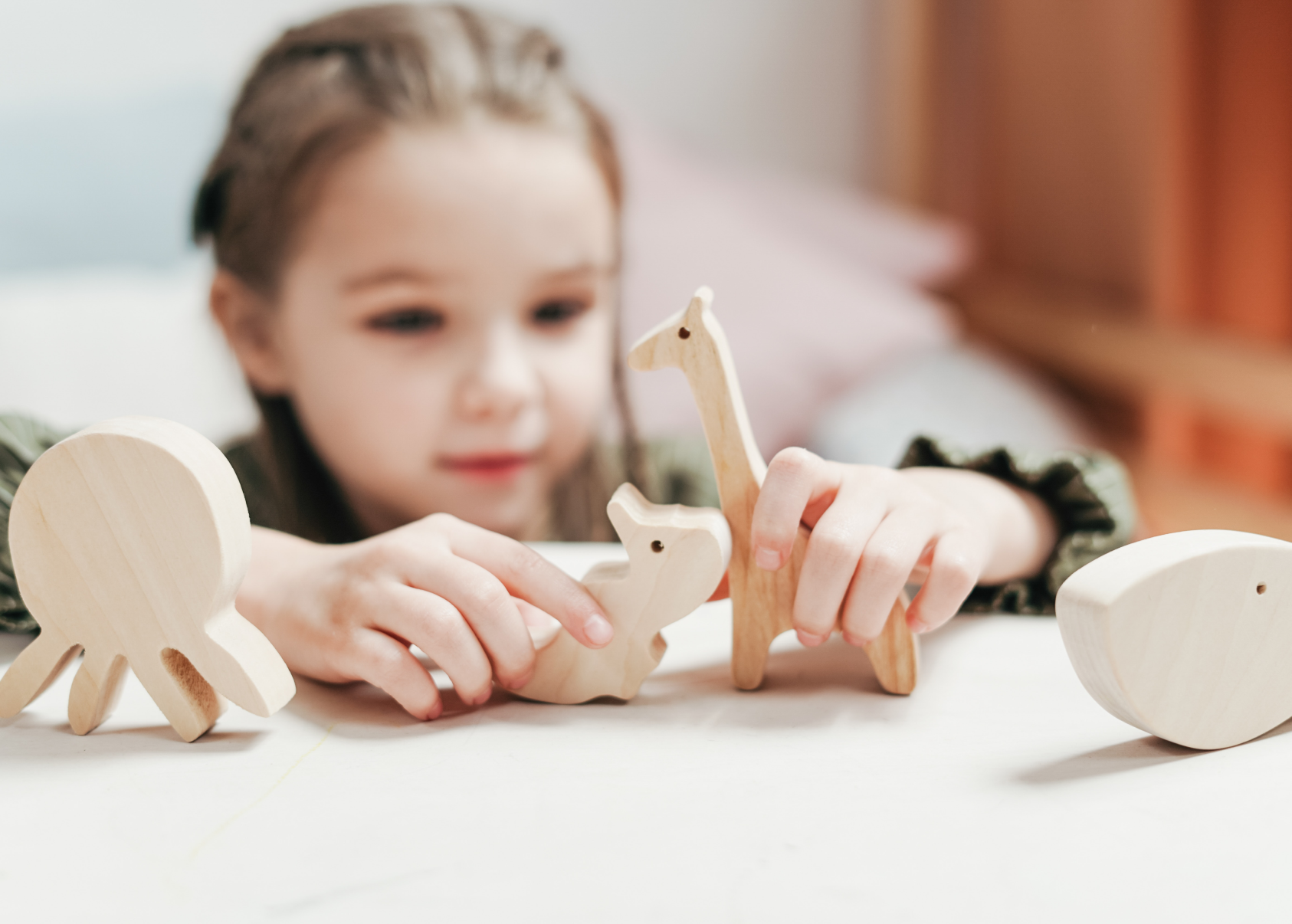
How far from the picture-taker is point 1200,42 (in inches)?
43.7

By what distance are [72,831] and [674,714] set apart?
0.17 m

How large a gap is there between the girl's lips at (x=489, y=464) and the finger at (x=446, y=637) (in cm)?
33

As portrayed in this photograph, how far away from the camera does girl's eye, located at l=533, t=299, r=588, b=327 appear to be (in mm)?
690

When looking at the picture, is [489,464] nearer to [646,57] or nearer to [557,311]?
[557,311]

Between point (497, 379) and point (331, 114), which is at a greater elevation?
point (331, 114)

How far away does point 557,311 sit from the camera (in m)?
0.70

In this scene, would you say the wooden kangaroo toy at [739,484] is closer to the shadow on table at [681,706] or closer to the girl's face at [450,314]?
the shadow on table at [681,706]

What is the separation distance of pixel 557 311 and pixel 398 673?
1.27 ft

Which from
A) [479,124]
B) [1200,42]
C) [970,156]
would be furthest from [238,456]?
[970,156]

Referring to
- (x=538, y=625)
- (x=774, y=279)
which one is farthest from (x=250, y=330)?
(x=774, y=279)

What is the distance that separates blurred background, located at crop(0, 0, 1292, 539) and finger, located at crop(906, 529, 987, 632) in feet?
2.03

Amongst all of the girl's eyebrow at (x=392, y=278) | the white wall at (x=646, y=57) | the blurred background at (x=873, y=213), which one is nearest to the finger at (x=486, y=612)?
the girl's eyebrow at (x=392, y=278)

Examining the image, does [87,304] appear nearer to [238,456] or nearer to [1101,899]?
[238,456]

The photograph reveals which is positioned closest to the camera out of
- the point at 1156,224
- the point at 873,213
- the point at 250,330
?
the point at 250,330
